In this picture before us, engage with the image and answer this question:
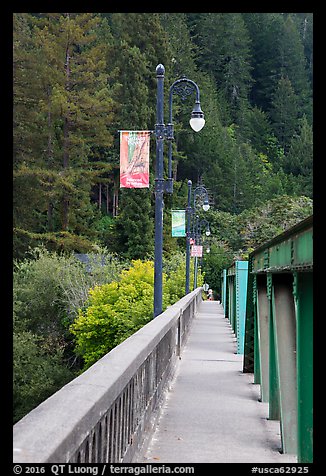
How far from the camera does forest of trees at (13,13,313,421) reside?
43.0 meters

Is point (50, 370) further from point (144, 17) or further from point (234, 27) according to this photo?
point (234, 27)

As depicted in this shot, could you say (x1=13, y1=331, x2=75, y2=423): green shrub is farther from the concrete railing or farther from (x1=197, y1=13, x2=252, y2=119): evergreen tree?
(x1=197, y1=13, x2=252, y2=119): evergreen tree

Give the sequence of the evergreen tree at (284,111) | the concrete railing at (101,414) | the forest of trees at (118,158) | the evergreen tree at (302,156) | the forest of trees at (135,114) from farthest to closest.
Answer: the evergreen tree at (284,111) → the evergreen tree at (302,156) → the forest of trees at (135,114) → the forest of trees at (118,158) → the concrete railing at (101,414)

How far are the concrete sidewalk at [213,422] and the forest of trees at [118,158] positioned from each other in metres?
9.57

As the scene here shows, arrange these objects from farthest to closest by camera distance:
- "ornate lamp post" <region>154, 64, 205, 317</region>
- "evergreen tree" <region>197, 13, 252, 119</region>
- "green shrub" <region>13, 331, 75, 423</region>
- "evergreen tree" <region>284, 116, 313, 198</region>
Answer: "evergreen tree" <region>197, 13, 252, 119</region> < "evergreen tree" <region>284, 116, 313, 198</region> < "green shrub" <region>13, 331, 75, 423</region> < "ornate lamp post" <region>154, 64, 205, 317</region>

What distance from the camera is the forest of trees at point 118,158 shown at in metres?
43.0

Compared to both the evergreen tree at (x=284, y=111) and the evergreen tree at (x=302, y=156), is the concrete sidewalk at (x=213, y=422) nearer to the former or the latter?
the evergreen tree at (x=302, y=156)

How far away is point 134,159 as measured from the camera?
1659cm

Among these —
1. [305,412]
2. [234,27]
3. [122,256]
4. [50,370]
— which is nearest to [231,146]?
[234,27]

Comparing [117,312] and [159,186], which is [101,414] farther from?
[117,312]

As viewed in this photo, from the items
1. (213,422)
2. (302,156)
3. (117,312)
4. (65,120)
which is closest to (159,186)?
(213,422)

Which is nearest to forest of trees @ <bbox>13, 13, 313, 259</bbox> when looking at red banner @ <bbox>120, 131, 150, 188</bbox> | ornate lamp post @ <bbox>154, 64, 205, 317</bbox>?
red banner @ <bbox>120, 131, 150, 188</bbox>

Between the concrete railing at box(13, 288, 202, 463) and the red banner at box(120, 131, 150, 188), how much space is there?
24.8 ft

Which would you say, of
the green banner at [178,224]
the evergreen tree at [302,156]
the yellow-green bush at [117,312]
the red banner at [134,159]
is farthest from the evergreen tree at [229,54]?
the red banner at [134,159]
